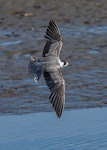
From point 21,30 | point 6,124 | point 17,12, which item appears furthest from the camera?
point 17,12

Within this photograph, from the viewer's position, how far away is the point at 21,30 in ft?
36.6

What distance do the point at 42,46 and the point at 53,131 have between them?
10.7 feet

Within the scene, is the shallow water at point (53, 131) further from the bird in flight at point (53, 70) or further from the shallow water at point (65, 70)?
the bird in flight at point (53, 70)

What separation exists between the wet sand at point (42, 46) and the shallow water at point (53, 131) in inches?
14.8

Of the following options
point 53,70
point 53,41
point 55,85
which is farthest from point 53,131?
point 53,41

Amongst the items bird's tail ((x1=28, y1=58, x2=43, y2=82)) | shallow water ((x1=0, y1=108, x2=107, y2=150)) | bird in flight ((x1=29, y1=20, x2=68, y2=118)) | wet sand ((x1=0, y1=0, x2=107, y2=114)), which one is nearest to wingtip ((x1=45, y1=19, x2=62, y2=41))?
bird in flight ((x1=29, y1=20, x2=68, y2=118))

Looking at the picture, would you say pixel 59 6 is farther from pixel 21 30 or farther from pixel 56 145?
pixel 56 145

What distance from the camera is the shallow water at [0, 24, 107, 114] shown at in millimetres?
8344

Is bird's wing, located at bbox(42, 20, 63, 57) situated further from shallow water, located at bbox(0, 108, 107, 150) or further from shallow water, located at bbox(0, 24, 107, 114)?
shallow water, located at bbox(0, 24, 107, 114)

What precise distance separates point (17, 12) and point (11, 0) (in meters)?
0.56

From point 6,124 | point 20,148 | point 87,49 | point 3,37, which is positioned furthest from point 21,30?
point 20,148

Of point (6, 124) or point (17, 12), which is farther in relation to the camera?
point (17, 12)

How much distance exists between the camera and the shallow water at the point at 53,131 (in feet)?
23.0

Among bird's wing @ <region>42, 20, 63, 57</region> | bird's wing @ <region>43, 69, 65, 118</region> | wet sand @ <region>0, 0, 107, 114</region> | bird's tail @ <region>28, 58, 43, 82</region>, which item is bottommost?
wet sand @ <region>0, 0, 107, 114</region>
